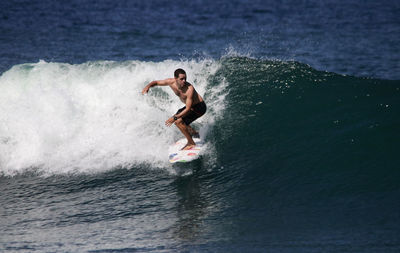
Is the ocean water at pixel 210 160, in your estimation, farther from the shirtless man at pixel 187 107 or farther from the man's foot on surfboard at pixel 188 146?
the shirtless man at pixel 187 107

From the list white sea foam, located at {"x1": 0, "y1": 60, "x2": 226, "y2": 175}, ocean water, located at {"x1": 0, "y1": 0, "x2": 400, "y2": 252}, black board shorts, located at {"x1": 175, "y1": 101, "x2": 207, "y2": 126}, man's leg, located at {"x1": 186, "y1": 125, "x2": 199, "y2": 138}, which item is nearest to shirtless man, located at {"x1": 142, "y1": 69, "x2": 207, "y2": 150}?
black board shorts, located at {"x1": 175, "y1": 101, "x2": 207, "y2": 126}

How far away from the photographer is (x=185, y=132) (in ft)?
30.6

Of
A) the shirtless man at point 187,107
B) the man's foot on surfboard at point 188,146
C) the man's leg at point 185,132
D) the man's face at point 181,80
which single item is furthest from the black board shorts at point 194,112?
the man's face at point 181,80

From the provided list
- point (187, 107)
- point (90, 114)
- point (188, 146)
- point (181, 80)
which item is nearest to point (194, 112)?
point (187, 107)

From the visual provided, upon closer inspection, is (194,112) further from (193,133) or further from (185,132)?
(193,133)

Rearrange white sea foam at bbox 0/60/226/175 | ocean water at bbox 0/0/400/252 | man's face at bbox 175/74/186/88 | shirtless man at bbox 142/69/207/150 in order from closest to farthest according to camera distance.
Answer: ocean water at bbox 0/0/400/252 < man's face at bbox 175/74/186/88 < shirtless man at bbox 142/69/207/150 < white sea foam at bbox 0/60/226/175

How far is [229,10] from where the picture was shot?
31047mm

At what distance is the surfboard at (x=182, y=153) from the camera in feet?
30.5

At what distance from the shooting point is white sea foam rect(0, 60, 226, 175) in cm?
1038

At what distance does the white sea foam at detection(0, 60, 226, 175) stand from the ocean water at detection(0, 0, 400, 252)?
0.11 feet

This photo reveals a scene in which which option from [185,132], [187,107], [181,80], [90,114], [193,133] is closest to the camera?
[181,80]

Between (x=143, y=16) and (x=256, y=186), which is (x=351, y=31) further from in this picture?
(x=256, y=186)

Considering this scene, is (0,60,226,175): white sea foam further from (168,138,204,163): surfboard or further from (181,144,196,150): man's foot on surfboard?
(181,144,196,150): man's foot on surfboard

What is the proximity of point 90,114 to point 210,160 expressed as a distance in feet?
11.1
